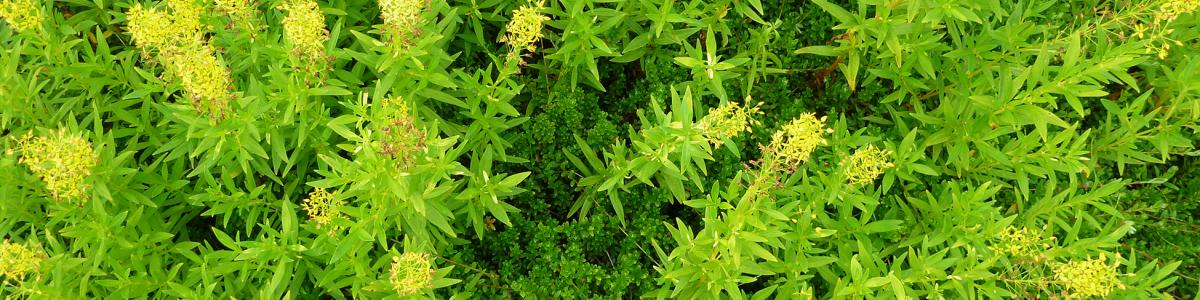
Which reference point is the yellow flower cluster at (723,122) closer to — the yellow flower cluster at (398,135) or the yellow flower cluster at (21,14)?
the yellow flower cluster at (398,135)

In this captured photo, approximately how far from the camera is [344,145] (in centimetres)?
378

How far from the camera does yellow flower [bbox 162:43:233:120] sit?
354 cm

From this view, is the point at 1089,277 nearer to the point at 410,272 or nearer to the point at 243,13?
the point at 410,272

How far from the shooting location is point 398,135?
3570 mm

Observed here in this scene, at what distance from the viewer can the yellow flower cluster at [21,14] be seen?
3.77m

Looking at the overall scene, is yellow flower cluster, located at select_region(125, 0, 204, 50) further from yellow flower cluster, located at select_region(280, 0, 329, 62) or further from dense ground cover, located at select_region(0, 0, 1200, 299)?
yellow flower cluster, located at select_region(280, 0, 329, 62)

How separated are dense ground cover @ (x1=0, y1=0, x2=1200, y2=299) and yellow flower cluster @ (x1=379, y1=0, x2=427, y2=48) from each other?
0.02m

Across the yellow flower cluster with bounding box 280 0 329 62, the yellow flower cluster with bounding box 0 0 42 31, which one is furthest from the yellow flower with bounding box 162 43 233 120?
the yellow flower cluster with bounding box 0 0 42 31

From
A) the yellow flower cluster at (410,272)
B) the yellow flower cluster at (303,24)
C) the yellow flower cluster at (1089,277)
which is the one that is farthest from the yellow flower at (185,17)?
the yellow flower cluster at (1089,277)

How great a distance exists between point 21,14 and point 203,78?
1.08 m

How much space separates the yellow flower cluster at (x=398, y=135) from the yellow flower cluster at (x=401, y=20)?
33cm

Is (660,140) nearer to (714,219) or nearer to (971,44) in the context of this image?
(714,219)

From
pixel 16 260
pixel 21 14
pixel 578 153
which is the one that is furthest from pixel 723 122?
pixel 21 14

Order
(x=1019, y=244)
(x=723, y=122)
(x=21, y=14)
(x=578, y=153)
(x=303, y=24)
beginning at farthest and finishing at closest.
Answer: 1. (x=578, y=153)
2. (x=1019, y=244)
3. (x=21, y=14)
4. (x=723, y=122)
5. (x=303, y=24)
